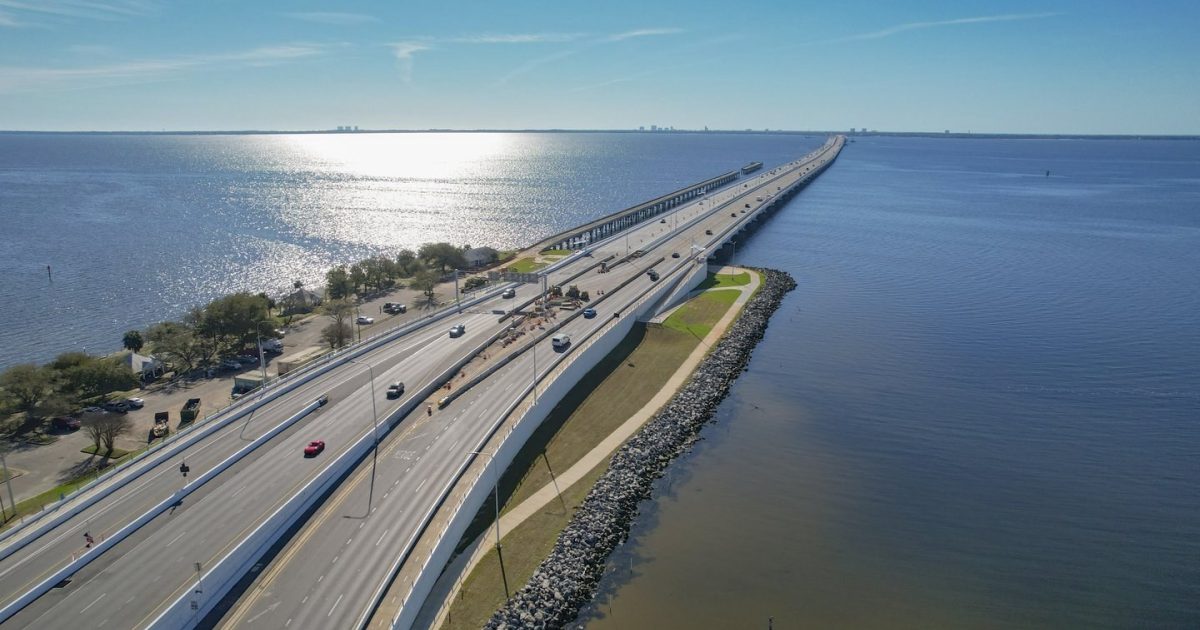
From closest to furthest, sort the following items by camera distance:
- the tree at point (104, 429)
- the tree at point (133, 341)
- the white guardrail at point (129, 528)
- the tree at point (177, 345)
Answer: the white guardrail at point (129, 528) < the tree at point (104, 429) < the tree at point (177, 345) < the tree at point (133, 341)

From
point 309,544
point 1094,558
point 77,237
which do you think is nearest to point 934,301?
point 1094,558

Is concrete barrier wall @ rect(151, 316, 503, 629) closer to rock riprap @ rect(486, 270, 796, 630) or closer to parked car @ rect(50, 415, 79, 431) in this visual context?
rock riprap @ rect(486, 270, 796, 630)

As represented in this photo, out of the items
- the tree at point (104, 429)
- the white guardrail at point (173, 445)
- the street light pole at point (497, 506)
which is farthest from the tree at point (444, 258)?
the street light pole at point (497, 506)

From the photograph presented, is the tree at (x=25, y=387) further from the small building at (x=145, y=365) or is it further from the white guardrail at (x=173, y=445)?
the white guardrail at (x=173, y=445)

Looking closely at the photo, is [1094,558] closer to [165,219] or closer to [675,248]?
[675,248]

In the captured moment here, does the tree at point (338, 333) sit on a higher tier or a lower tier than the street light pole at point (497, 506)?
higher

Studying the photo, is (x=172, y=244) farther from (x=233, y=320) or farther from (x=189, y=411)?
(x=189, y=411)
